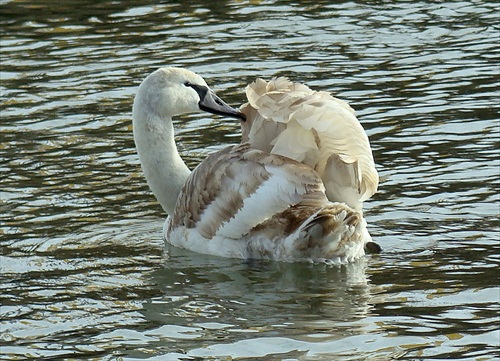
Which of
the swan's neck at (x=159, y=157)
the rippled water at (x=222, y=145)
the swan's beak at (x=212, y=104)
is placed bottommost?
the rippled water at (x=222, y=145)

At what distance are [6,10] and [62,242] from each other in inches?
349

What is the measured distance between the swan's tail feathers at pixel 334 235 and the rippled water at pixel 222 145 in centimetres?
13

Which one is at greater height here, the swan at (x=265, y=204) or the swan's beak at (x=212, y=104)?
the swan's beak at (x=212, y=104)

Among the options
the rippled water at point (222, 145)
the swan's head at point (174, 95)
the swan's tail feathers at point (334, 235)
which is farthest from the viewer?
the swan's head at point (174, 95)

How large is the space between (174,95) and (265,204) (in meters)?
1.73

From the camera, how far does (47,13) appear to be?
1823 centimetres

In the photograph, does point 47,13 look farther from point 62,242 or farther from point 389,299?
point 389,299

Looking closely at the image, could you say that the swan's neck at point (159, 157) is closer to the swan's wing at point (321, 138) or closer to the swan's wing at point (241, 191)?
the swan's wing at point (241, 191)

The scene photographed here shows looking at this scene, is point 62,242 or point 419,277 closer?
point 419,277

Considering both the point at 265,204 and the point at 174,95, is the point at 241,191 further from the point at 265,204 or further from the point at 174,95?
the point at 174,95

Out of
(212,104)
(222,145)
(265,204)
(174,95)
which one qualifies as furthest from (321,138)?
(222,145)

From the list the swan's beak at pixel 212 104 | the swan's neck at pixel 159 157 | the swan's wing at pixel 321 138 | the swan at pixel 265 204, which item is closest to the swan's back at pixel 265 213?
the swan at pixel 265 204

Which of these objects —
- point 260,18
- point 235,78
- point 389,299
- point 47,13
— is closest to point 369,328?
point 389,299

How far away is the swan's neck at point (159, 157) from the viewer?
10.4 m
